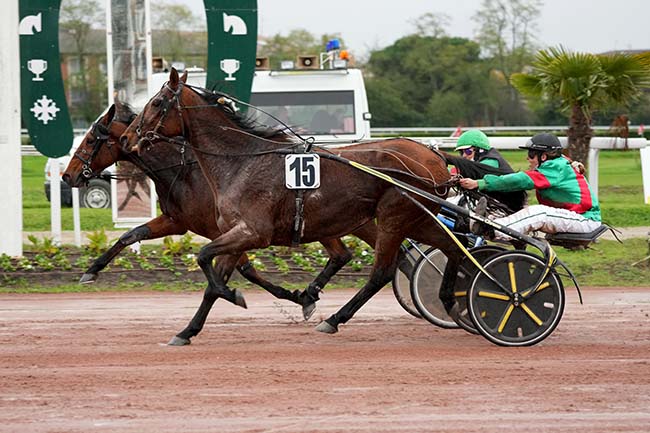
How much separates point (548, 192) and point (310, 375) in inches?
106

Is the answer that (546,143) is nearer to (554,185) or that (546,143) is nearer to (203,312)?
(554,185)

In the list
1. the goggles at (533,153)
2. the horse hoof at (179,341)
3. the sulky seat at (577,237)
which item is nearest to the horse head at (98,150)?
the horse hoof at (179,341)

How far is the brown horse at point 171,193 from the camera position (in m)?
9.62

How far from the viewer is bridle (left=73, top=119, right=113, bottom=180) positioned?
10211 millimetres

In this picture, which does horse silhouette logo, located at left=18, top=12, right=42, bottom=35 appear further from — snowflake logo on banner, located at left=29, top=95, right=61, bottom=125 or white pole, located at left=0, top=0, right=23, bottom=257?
snowflake logo on banner, located at left=29, top=95, right=61, bottom=125

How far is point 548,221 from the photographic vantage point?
863 centimetres

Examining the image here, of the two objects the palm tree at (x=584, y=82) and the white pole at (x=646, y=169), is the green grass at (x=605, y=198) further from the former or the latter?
the palm tree at (x=584, y=82)

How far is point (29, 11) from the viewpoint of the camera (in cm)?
1315

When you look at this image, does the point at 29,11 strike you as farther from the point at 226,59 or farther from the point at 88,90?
the point at 88,90

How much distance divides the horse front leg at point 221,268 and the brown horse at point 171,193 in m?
0.90

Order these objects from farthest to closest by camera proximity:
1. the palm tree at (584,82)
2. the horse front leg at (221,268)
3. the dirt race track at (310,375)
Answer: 1. the palm tree at (584,82)
2. the horse front leg at (221,268)
3. the dirt race track at (310,375)

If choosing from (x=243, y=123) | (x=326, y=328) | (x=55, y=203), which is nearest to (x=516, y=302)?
(x=326, y=328)

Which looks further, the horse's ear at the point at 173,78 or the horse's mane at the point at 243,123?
the horse's mane at the point at 243,123

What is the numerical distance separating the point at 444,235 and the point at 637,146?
855cm
